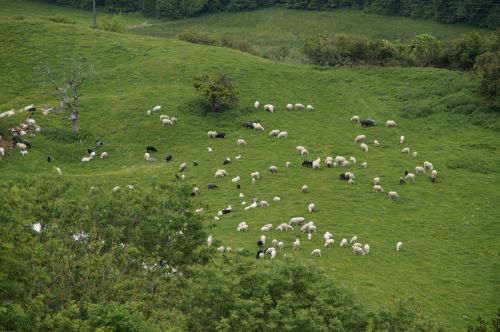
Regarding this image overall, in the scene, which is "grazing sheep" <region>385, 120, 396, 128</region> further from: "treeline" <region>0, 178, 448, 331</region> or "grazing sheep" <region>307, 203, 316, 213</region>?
"treeline" <region>0, 178, 448, 331</region>

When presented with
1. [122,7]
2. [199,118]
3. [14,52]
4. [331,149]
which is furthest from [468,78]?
[122,7]

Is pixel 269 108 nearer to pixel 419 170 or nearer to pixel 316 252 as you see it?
pixel 419 170

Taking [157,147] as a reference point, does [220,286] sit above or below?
above

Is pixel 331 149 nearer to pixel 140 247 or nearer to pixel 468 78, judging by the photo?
pixel 468 78

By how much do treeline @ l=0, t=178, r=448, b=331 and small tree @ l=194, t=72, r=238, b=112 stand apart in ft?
115

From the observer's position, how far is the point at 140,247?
3578 centimetres

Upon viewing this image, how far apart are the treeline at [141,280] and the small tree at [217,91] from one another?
35.2m

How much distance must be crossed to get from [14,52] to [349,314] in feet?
211

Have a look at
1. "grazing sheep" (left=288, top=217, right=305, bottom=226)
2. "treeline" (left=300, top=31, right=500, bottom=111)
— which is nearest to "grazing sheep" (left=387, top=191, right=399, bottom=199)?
"grazing sheep" (left=288, top=217, right=305, bottom=226)

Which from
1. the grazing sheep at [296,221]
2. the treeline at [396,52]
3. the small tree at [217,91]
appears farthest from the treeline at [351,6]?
the grazing sheep at [296,221]

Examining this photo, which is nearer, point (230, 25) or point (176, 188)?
point (176, 188)

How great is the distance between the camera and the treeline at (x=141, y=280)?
91.9 ft

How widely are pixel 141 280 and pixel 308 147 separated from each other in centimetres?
3489

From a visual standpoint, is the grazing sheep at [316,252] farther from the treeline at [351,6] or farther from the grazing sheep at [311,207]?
the treeline at [351,6]
